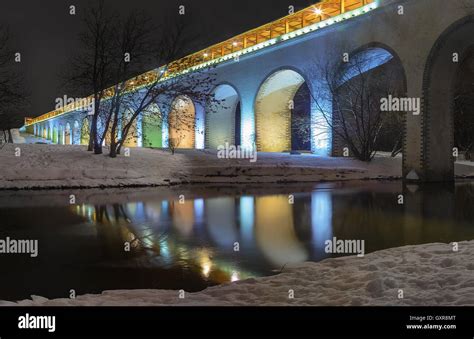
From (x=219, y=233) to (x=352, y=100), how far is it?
78.3ft

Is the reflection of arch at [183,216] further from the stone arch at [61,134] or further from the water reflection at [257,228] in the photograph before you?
the stone arch at [61,134]

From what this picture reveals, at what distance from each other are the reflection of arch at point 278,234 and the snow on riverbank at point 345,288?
0.81 m

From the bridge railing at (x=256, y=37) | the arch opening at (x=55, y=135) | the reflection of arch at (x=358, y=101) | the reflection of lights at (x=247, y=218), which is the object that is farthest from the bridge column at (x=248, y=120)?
the arch opening at (x=55, y=135)

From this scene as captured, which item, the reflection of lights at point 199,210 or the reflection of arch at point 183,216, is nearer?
the reflection of arch at point 183,216

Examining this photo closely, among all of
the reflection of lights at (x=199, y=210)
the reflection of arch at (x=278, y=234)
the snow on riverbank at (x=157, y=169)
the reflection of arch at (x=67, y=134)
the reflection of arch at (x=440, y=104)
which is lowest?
the reflection of arch at (x=278, y=234)

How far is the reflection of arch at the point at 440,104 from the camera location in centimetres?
2228

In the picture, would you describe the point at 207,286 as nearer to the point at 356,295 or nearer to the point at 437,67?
the point at 356,295

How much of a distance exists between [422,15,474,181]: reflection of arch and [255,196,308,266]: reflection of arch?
42.6ft

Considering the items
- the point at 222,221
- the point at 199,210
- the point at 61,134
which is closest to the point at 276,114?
the point at 199,210

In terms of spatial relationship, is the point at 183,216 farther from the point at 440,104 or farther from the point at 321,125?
the point at 321,125

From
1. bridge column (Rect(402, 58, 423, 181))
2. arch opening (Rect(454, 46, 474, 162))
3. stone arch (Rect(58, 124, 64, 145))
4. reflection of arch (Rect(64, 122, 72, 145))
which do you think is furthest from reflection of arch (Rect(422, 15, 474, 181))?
stone arch (Rect(58, 124, 64, 145))

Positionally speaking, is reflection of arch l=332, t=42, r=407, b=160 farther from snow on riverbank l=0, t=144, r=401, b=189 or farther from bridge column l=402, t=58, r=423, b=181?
bridge column l=402, t=58, r=423, b=181

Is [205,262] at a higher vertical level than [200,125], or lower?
lower

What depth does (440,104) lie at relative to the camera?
23.1 meters
